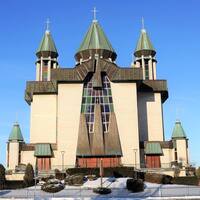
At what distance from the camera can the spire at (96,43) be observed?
65062 millimetres

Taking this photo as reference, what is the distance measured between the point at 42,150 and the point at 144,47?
25.1 meters

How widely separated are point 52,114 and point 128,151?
13102mm

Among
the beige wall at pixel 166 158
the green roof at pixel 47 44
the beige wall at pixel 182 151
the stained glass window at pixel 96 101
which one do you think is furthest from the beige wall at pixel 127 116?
the green roof at pixel 47 44

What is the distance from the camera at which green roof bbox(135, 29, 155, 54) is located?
67312 millimetres

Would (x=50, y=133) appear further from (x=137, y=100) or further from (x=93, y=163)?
(x=137, y=100)

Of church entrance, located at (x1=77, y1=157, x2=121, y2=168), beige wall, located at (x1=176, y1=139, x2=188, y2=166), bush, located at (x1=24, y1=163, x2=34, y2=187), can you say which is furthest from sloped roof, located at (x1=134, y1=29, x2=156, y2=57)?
bush, located at (x1=24, y1=163, x2=34, y2=187)

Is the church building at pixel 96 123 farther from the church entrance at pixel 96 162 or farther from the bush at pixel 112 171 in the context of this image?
the bush at pixel 112 171

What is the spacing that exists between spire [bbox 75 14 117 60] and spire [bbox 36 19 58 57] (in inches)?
166

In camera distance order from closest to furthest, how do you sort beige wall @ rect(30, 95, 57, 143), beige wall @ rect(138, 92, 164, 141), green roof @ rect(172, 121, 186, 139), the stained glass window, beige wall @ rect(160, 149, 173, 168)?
1. the stained glass window
2. beige wall @ rect(160, 149, 173, 168)
3. green roof @ rect(172, 121, 186, 139)
4. beige wall @ rect(30, 95, 57, 143)
5. beige wall @ rect(138, 92, 164, 141)

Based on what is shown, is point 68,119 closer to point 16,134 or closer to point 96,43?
point 16,134

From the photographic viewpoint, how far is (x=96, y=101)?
55656mm

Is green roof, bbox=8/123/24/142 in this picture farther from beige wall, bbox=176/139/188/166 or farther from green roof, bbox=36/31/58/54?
beige wall, bbox=176/139/188/166

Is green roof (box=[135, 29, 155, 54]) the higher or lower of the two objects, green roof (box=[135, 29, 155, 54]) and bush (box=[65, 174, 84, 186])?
the higher

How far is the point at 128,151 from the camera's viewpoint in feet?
176
